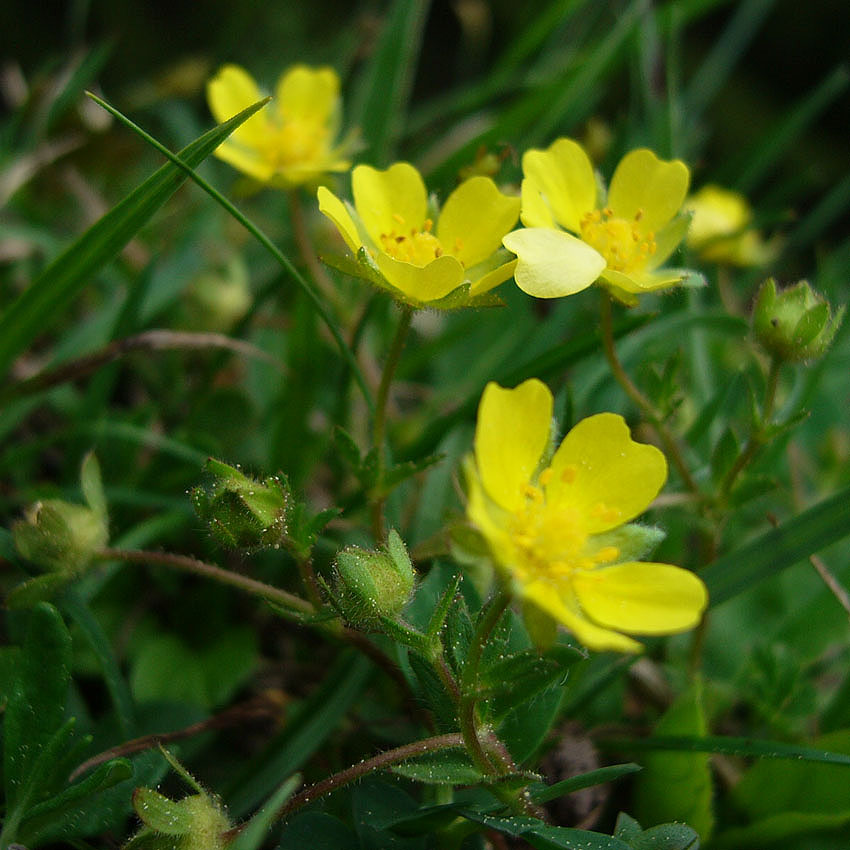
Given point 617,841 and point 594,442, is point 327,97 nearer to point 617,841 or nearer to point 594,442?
point 594,442

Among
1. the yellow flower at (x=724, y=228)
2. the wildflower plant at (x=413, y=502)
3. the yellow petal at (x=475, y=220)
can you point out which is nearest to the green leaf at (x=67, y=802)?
the wildflower plant at (x=413, y=502)

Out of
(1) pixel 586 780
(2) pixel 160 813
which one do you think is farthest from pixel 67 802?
(1) pixel 586 780

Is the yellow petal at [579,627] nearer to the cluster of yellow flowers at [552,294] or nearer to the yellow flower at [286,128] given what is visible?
the cluster of yellow flowers at [552,294]

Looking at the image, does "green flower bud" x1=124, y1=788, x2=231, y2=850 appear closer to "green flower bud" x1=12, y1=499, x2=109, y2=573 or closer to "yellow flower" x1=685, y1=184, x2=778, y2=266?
"green flower bud" x1=12, y1=499, x2=109, y2=573

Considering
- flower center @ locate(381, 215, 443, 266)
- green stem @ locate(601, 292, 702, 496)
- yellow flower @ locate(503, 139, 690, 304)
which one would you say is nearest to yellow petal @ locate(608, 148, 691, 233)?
yellow flower @ locate(503, 139, 690, 304)

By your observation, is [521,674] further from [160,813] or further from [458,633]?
[160,813]

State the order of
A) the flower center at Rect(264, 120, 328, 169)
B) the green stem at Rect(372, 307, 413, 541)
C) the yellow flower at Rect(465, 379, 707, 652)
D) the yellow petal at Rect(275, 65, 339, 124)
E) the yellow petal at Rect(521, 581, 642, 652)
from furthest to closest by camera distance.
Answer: the yellow petal at Rect(275, 65, 339, 124) < the flower center at Rect(264, 120, 328, 169) < the green stem at Rect(372, 307, 413, 541) < the yellow flower at Rect(465, 379, 707, 652) < the yellow petal at Rect(521, 581, 642, 652)

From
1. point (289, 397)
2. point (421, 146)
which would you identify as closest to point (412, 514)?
point (289, 397)

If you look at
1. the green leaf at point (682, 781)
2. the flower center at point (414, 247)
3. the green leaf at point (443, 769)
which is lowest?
the green leaf at point (682, 781)

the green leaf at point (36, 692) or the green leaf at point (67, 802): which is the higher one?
the green leaf at point (36, 692)
